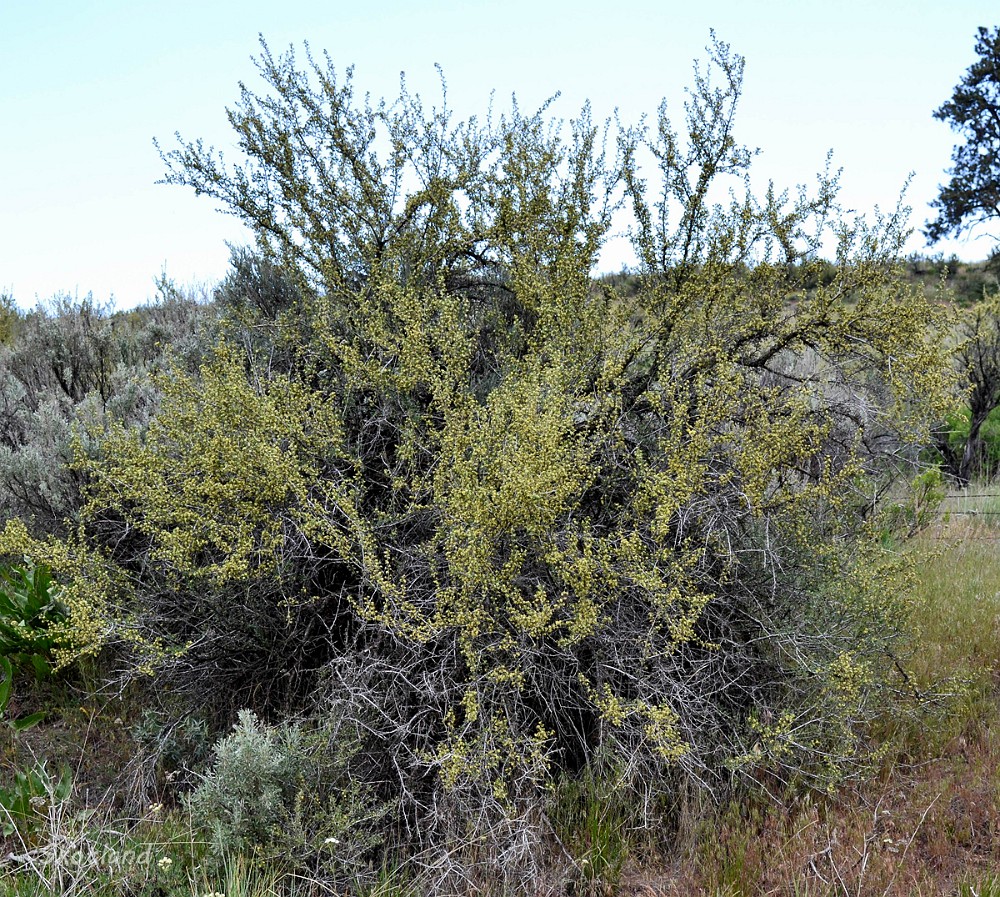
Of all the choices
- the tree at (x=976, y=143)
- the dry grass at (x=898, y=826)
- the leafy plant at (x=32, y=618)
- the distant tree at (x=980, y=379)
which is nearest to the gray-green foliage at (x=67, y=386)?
the leafy plant at (x=32, y=618)

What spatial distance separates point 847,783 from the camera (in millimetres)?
3543

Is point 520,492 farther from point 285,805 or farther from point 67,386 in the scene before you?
point 67,386

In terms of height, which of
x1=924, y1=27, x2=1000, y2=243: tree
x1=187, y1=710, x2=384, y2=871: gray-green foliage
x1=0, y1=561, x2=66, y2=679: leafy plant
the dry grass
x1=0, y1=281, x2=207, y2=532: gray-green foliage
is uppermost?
x1=924, y1=27, x2=1000, y2=243: tree

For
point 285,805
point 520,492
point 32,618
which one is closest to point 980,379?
point 520,492

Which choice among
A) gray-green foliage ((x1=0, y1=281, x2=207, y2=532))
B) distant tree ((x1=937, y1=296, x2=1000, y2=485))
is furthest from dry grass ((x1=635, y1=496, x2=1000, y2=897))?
distant tree ((x1=937, y1=296, x2=1000, y2=485))

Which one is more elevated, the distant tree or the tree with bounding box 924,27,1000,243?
the tree with bounding box 924,27,1000,243

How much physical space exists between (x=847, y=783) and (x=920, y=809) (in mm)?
287

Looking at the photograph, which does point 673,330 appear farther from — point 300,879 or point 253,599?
point 300,879

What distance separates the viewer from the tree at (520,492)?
10.2 ft

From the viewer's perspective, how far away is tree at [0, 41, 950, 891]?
3.10m

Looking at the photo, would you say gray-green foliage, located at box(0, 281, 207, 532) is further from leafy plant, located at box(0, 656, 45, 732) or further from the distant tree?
the distant tree

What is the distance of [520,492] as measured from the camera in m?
2.89

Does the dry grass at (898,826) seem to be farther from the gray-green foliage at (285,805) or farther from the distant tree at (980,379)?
the distant tree at (980,379)

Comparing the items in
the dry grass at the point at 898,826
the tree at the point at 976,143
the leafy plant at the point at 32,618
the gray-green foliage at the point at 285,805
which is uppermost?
the tree at the point at 976,143
